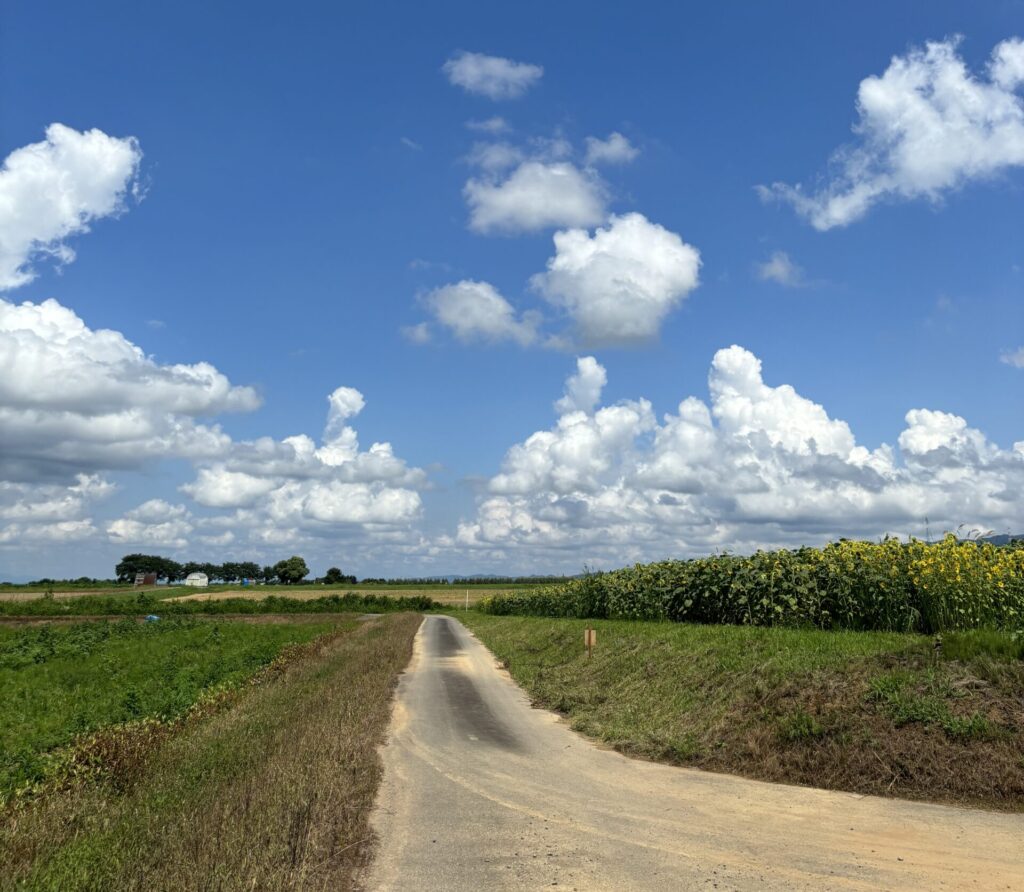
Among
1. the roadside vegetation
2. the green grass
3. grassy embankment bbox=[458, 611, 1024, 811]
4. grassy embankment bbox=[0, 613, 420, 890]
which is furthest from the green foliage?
the roadside vegetation

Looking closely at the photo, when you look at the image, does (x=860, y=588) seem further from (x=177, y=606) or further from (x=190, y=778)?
(x=177, y=606)

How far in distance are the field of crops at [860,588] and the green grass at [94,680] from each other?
15423 mm

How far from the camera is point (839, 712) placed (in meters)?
11.4

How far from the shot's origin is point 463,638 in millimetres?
45812

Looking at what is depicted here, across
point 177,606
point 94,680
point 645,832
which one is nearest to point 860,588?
point 645,832

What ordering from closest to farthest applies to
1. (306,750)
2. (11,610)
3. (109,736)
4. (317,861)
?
(317,861)
(306,750)
(109,736)
(11,610)

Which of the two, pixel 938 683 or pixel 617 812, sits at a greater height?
pixel 938 683

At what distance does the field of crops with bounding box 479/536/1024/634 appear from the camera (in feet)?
53.0

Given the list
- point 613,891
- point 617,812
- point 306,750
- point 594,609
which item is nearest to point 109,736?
point 306,750

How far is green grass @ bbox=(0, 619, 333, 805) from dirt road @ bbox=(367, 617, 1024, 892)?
6.16 meters

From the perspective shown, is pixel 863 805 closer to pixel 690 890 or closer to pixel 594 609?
pixel 690 890

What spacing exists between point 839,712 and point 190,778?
9.68 m

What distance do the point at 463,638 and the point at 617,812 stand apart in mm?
37363

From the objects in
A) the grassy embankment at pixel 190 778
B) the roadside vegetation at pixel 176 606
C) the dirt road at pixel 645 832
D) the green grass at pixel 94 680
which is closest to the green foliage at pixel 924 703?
the dirt road at pixel 645 832
